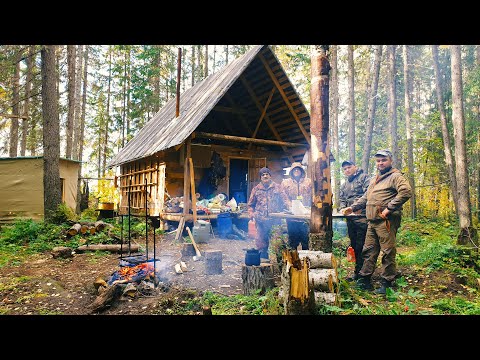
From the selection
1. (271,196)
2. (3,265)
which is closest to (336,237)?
(271,196)

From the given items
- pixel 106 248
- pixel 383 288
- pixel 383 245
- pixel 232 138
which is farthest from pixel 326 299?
pixel 232 138

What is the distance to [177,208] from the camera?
11070 millimetres

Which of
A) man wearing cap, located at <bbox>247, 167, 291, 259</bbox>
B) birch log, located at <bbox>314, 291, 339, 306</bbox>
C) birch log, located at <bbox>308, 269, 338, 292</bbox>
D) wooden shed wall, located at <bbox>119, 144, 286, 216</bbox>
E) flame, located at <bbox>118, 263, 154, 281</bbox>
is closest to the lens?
birch log, located at <bbox>314, 291, 339, 306</bbox>

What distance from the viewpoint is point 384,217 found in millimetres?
4938

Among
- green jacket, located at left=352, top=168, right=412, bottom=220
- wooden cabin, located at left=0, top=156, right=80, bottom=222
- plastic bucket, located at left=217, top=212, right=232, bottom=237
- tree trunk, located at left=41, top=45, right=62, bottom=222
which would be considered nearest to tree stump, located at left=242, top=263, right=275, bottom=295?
green jacket, located at left=352, top=168, right=412, bottom=220

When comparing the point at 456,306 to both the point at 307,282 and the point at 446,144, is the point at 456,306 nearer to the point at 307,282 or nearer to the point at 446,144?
the point at 307,282

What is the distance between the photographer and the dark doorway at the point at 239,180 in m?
14.1

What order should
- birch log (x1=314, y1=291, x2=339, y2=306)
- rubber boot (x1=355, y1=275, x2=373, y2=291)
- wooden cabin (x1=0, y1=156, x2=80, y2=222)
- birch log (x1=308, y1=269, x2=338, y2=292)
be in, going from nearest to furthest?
birch log (x1=314, y1=291, x2=339, y2=306)
birch log (x1=308, y1=269, x2=338, y2=292)
rubber boot (x1=355, y1=275, x2=373, y2=291)
wooden cabin (x1=0, y1=156, x2=80, y2=222)

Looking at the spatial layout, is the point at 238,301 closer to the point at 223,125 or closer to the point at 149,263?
the point at 149,263

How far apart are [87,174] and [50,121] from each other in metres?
23.5

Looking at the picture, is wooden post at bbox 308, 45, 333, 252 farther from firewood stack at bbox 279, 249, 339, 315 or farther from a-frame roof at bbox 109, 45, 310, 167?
a-frame roof at bbox 109, 45, 310, 167

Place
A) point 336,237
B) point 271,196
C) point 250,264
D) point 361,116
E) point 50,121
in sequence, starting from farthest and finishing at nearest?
point 361,116
point 50,121
point 336,237
point 271,196
point 250,264

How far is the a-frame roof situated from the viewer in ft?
35.1

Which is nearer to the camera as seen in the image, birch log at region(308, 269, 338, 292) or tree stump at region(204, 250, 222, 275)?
birch log at region(308, 269, 338, 292)
